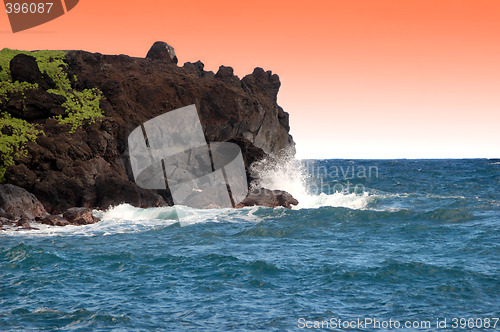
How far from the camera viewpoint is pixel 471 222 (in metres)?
26.0

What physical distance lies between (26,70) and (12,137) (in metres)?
6.32

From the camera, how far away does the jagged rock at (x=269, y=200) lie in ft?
112

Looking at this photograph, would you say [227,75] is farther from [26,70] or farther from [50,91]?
[26,70]

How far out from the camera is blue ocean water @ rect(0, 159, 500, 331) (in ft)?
39.2

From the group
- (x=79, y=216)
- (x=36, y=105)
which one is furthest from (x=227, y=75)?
(x=79, y=216)

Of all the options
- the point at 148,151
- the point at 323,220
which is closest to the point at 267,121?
the point at 148,151

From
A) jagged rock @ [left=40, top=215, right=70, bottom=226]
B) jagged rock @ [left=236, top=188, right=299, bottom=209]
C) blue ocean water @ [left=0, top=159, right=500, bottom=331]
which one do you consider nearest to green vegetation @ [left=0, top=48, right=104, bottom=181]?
jagged rock @ [left=40, top=215, right=70, bottom=226]

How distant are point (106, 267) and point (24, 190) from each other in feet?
45.5

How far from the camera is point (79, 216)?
2694 centimetres

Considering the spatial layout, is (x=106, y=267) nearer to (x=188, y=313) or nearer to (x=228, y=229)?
(x=188, y=313)

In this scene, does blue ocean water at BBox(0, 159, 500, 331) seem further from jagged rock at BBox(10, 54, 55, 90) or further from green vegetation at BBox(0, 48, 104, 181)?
jagged rock at BBox(10, 54, 55, 90)

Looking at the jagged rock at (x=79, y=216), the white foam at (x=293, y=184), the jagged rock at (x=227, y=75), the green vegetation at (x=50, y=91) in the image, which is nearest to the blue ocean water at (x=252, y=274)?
the jagged rock at (x=79, y=216)

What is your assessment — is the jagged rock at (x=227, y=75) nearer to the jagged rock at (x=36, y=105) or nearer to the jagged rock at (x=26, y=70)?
the jagged rock at (x=36, y=105)

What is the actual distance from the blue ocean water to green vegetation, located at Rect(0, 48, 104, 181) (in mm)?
8519
